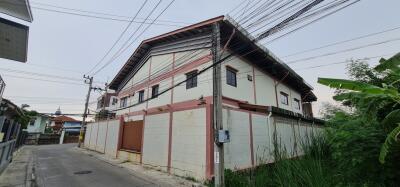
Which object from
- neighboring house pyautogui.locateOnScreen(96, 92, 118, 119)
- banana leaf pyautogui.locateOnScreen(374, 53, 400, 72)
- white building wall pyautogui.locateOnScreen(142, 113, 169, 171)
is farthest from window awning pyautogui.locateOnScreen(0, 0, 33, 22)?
neighboring house pyautogui.locateOnScreen(96, 92, 118, 119)

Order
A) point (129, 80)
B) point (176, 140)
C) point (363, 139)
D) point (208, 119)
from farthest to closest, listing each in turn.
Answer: point (129, 80) < point (176, 140) < point (208, 119) < point (363, 139)

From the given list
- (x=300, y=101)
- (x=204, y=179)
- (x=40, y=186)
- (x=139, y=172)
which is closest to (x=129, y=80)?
(x=139, y=172)

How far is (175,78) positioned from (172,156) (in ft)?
18.9

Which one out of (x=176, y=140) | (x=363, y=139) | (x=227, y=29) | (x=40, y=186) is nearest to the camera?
(x=363, y=139)

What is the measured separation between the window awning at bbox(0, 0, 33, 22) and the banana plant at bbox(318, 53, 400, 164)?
6.39m

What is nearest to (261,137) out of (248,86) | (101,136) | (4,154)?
(248,86)

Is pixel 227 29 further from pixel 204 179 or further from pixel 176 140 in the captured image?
pixel 204 179

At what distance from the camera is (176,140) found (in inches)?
398

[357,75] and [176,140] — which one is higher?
[357,75]

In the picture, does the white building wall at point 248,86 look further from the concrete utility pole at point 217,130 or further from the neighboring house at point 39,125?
the neighboring house at point 39,125

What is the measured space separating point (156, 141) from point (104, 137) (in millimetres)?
9678

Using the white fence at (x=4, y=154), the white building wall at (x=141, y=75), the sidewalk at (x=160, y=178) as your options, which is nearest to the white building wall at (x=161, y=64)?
the white building wall at (x=141, y=75)

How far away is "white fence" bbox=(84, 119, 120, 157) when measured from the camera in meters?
16.6

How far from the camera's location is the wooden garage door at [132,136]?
13.5m
